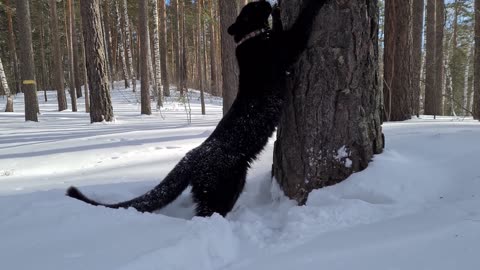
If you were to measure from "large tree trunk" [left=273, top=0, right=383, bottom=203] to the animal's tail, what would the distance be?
87 cm

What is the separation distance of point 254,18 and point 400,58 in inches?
171

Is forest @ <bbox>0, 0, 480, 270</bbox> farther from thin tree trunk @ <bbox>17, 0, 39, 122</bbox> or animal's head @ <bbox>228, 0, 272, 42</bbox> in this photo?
thin tree trunk @ <bbox>17, 0, 39, 122</bbox>

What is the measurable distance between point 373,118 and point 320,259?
4.51 feet

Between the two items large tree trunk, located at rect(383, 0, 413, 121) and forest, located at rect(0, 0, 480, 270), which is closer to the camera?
forest, located at rect(0, 0, 480, 270)

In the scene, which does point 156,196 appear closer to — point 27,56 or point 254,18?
point 254,18

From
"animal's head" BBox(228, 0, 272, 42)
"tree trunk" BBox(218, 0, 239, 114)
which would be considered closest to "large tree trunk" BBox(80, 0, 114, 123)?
"tree trunk" BBox(218, 0, 239, 114)

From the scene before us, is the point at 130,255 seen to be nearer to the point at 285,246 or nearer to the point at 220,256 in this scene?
the point at 220,256

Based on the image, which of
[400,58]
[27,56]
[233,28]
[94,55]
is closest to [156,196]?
[233,28]

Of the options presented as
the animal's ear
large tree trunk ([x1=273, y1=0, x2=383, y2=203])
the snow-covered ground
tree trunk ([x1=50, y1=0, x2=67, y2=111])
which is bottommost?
the snow-covered ground

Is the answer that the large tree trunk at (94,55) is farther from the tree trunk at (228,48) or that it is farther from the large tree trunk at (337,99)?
the large tree trunk at (337,99)

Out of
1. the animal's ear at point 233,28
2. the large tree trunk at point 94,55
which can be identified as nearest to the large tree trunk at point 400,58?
the animal's ear at point 233,28

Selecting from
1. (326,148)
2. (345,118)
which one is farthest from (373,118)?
(326,148)

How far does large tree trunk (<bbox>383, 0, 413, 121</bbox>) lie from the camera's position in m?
6.14

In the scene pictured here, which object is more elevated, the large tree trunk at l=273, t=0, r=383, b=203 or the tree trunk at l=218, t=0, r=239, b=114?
the tree trunk at l=218, t=0, r=239, b=114
